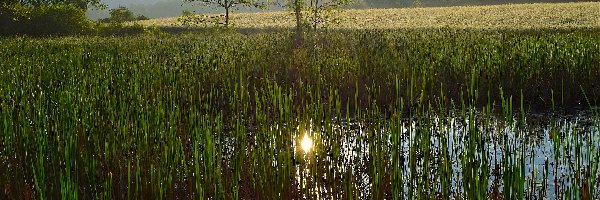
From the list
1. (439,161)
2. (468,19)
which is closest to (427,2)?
(468,19)

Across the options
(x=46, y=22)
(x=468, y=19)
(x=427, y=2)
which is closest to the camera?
(x=46, y=22)

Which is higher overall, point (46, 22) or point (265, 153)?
point (46, 22)

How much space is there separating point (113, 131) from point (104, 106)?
3.85 feet

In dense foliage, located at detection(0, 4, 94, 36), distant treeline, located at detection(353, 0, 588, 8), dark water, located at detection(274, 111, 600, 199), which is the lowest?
dark water, located at detection(274, 111, 600, 199)

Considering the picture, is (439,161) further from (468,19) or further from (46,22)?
(468,19)

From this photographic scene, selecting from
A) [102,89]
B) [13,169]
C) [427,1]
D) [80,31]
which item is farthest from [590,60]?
[427,1]

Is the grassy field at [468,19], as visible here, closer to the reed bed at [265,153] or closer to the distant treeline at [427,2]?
the reed bed at [265,153]

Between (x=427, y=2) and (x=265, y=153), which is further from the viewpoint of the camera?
(x=427, y=2)

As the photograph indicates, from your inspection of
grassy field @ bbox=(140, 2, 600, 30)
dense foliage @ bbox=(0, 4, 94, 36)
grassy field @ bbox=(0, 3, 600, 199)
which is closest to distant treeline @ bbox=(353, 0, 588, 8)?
grassy field @ bbox=(140, 2, 600, 30)

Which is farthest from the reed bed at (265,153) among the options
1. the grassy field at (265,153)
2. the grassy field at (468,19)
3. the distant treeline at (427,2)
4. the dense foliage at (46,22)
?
the distant treeline at (427,2)

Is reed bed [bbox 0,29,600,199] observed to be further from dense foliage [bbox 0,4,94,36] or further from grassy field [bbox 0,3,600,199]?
dense foliage [bbox 0,4,94,36]

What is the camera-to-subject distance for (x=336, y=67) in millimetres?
10336

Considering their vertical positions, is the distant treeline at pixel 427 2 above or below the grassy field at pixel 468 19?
above

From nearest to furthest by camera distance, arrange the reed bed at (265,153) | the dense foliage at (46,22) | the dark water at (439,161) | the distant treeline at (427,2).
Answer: the reed bed at (265,153) < the dark water at (439,161) < the dense foliage at (46,22) < the distant treeline at (427,2)
